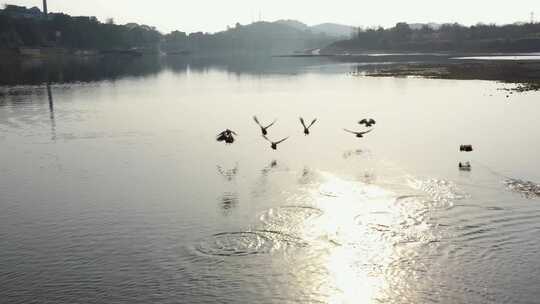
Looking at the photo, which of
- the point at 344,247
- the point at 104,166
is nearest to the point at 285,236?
the point at 344,247

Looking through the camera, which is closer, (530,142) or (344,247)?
(344,247)

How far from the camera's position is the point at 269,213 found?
23.9 m

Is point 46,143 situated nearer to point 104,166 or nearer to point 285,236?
point 104,166

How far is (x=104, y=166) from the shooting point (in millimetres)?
32688

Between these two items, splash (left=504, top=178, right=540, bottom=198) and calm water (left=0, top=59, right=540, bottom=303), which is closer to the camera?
calm water (left=0, top=59, right=540, bottom=303)

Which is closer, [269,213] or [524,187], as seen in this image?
[269,213]

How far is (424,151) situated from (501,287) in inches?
774

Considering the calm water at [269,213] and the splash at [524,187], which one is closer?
the calm water at [269,213]

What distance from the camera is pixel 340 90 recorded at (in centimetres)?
8050

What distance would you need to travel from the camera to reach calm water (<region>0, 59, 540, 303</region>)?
17.4 metres

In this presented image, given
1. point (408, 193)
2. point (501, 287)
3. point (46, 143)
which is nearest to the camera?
point (501, 287)

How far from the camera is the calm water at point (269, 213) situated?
17.4 metres

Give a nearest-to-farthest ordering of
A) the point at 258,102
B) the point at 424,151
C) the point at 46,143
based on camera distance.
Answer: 1. the point at 424,151
2. the point at 46,143
3. the point at 258,102

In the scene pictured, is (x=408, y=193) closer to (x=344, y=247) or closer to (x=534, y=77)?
(x=344, y=247)
